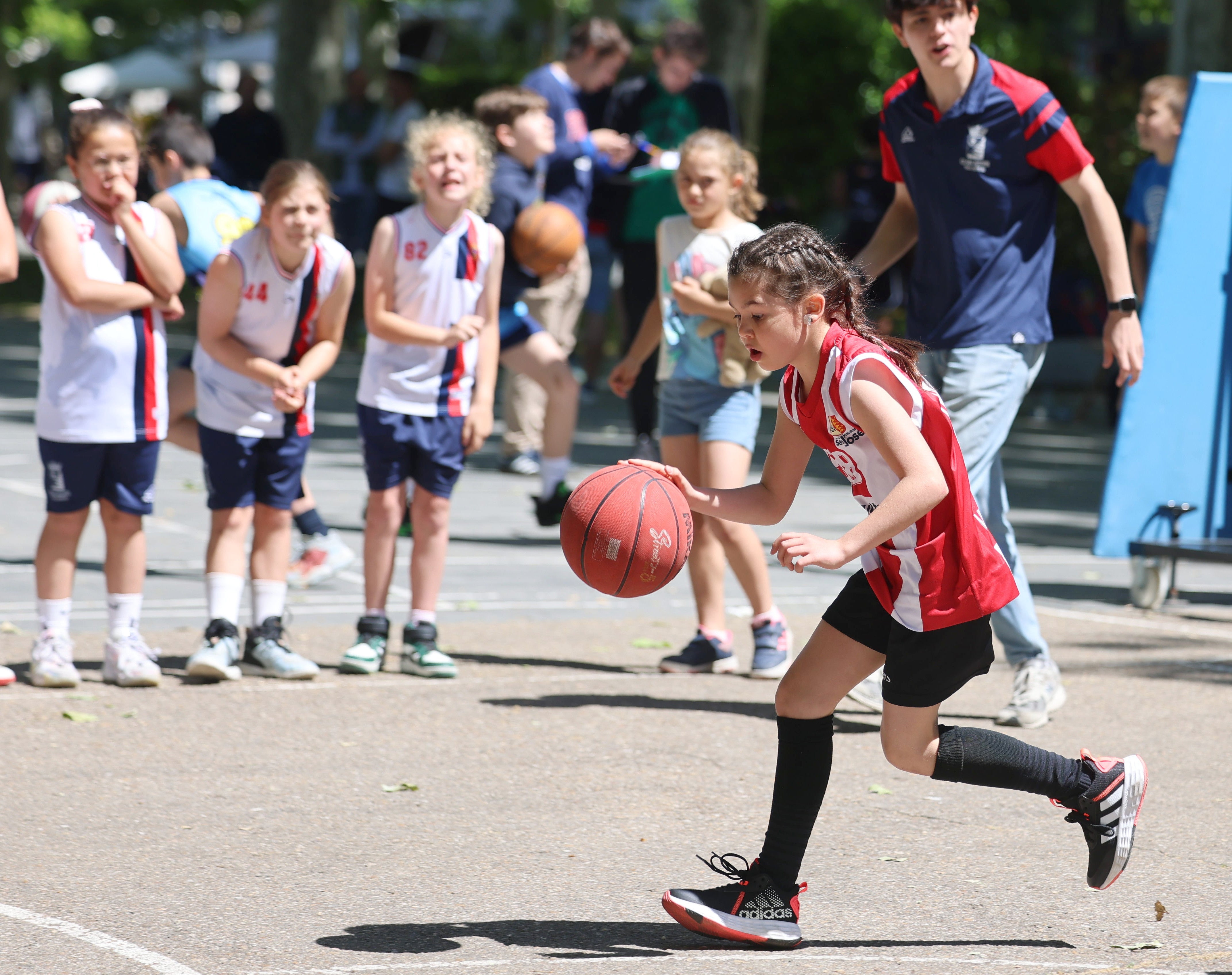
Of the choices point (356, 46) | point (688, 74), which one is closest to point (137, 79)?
point (356, 46)

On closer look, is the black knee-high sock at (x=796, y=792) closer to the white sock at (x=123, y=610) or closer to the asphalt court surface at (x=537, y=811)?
the asphalt court surface at (x=537, y=811)

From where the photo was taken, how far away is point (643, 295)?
11.4 meters

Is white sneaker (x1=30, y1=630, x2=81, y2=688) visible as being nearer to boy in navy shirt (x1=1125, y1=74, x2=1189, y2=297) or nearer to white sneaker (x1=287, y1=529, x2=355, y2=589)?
white sneaker (x1=287, y1=529, x2=355, y2=589)

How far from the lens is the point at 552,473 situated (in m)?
10.4

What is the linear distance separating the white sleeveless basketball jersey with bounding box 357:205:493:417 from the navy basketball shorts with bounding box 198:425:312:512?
0.38 m

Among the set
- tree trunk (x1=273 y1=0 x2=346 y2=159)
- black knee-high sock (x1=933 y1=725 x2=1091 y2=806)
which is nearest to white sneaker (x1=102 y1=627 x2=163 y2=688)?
black knee-high sock (x1=933 y1=725 x2=1091 y2=806)

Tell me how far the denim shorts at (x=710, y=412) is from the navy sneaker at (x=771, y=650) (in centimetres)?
71

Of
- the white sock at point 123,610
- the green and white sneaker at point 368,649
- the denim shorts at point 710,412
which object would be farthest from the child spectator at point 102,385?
the denim shorts at point 710,412

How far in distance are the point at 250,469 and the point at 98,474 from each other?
0.58 meters

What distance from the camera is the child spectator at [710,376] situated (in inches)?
282

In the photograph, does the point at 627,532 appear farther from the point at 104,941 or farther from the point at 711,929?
the point at 104,941

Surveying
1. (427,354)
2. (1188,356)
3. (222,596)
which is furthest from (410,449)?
(1188,356)

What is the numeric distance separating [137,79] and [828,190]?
37.5 m

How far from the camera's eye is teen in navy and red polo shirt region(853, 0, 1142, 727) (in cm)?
643
